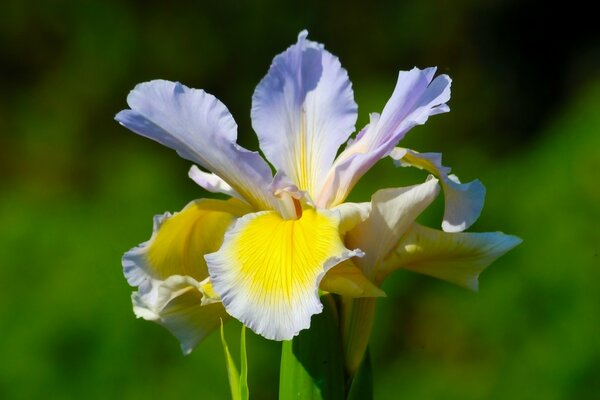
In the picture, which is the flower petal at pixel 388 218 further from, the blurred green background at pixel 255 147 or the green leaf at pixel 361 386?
the blurred green background at pixel 255 147

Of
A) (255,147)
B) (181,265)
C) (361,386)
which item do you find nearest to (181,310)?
(181,265)

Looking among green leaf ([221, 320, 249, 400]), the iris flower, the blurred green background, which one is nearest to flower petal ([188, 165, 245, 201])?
the iris flower

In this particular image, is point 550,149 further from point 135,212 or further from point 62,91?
point 62,91

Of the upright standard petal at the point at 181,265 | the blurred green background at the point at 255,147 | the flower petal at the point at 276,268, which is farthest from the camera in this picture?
the blurred green background at the point at 255,147

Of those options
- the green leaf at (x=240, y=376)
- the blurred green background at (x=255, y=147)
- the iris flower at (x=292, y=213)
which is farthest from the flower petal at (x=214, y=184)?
the blurred green background at (x=255, y=147)

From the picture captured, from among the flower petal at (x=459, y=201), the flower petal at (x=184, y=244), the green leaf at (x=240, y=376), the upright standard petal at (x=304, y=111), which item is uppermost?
the upright standard petal at (x=304, y=111)

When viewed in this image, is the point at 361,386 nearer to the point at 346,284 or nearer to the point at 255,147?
the point at 346,284
